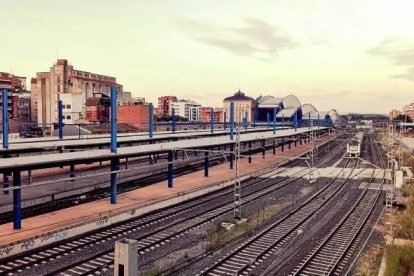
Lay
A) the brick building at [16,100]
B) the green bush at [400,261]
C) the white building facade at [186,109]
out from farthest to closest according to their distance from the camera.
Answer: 1. the white building facade at [186,109]
2. the brick building at [16,100]
3. the green bush at [400,261]

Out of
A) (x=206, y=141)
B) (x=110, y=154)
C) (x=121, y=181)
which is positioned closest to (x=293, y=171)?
(x=206, y=141)

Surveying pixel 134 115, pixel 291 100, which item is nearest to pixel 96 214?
pixel 134 115

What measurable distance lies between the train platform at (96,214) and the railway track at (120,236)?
564mm

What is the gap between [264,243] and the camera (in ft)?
66.8

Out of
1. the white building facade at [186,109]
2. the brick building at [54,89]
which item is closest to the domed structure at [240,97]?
the white building facade at [186,109]

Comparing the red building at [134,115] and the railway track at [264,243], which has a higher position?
the red building at [134,115]

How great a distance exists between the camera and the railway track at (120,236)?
1697 cm

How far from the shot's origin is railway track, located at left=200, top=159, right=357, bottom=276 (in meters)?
17.0

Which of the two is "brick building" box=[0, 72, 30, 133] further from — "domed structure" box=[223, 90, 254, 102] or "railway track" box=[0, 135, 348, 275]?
"domed structure" box=[223, 90, 254, 102]

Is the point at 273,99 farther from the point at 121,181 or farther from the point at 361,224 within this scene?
the point at 361,224

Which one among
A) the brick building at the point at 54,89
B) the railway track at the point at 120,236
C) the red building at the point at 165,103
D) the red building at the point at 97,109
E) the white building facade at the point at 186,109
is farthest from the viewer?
the white building facade at the point at 186,109

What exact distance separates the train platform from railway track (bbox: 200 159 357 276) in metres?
8.06

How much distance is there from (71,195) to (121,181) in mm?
7215

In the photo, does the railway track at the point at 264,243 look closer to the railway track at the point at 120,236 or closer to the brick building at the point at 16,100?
the railway track at the point at 120,236
